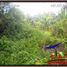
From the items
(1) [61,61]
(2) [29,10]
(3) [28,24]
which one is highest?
(2) [29,10]

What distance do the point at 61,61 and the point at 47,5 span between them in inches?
35.1

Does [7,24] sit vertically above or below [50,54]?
above

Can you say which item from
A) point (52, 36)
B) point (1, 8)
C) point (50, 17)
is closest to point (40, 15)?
point (50, 17)

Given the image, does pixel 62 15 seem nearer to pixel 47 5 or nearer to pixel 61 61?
pixel 47 5

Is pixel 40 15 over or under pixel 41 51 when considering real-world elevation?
over

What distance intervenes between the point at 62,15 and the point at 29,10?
1.70 feet

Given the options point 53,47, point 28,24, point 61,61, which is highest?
point 28,24

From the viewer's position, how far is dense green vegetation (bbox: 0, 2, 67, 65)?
10.1ft

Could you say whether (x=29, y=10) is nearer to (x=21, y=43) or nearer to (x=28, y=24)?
(x=28, y=24)

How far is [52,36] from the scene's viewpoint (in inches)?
121

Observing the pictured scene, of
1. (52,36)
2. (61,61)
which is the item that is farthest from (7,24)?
(61,61)

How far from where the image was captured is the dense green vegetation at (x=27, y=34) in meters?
3.08

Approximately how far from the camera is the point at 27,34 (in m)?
3.10

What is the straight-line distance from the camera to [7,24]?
3111 millimetres
